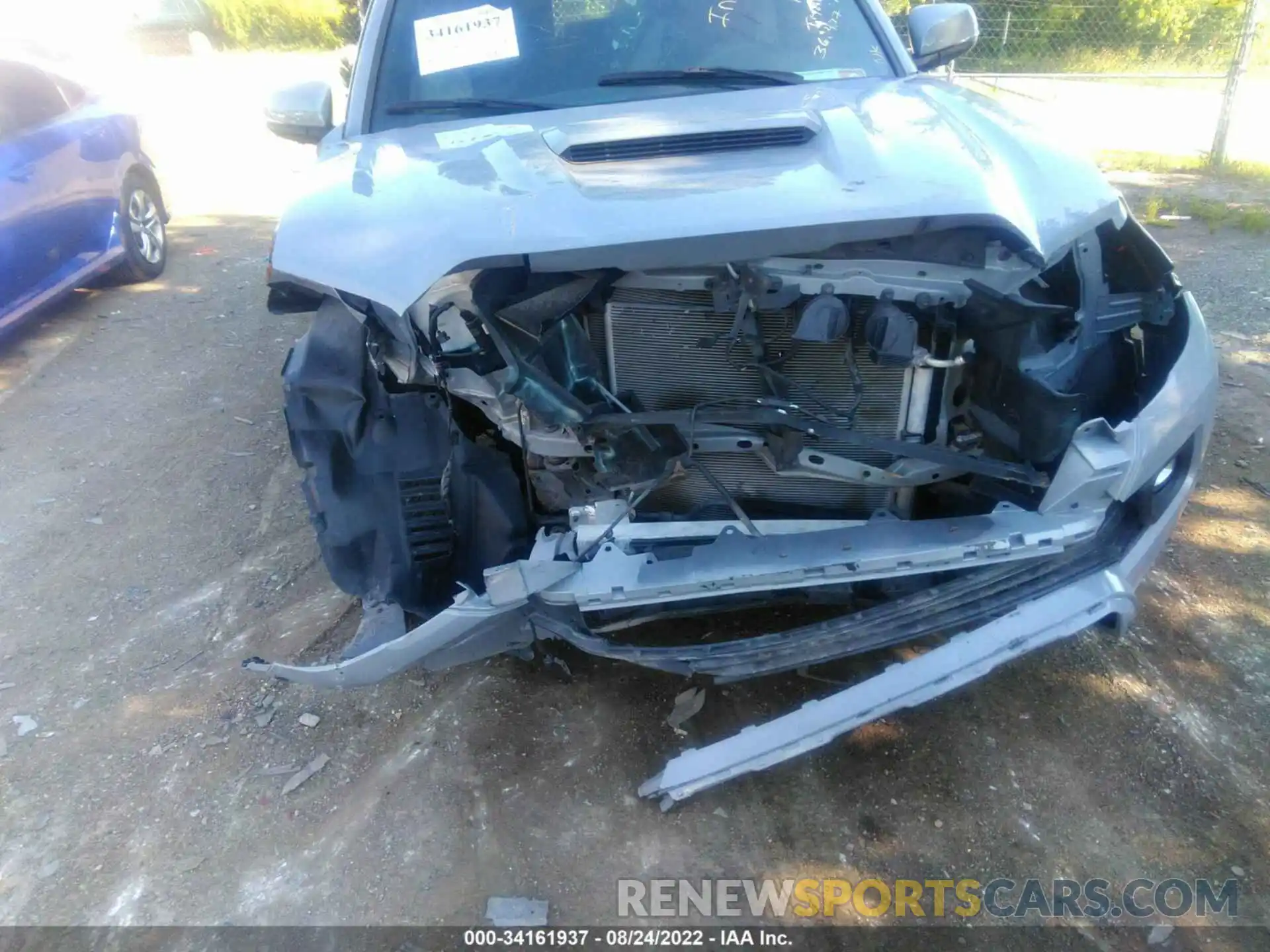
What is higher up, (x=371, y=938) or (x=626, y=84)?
(x=626, y=84)

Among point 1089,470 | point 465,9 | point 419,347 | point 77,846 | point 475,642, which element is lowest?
point 77,846

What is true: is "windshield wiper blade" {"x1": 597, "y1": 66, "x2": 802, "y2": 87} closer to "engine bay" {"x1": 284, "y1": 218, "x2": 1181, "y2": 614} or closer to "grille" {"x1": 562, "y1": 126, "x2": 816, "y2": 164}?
"grille" {"x1": 562, "y1": 126, "x2": 816, "y2": 164}

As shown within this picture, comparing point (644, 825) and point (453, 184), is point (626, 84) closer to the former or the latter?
point (453, 184)

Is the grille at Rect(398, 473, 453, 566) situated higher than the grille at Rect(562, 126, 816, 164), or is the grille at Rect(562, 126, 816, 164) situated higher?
the grille at Rect(562, 126, 816, 164)

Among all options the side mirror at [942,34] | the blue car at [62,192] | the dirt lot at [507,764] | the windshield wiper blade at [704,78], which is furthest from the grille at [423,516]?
the blue car at [62,192]

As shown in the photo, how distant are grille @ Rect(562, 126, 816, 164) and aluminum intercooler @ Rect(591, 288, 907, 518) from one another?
1.16ft

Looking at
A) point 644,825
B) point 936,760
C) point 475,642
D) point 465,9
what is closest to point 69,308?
point 465,9

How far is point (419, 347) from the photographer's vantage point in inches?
87.8

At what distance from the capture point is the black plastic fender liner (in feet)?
7.95

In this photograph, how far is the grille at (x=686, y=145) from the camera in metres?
2.25

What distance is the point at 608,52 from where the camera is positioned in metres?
2.96

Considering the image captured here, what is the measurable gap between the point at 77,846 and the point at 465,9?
2836 mm

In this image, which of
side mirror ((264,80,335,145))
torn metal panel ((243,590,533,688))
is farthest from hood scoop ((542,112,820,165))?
side mirror ((264,80,335,145))

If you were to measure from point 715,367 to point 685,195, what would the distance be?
47cm
